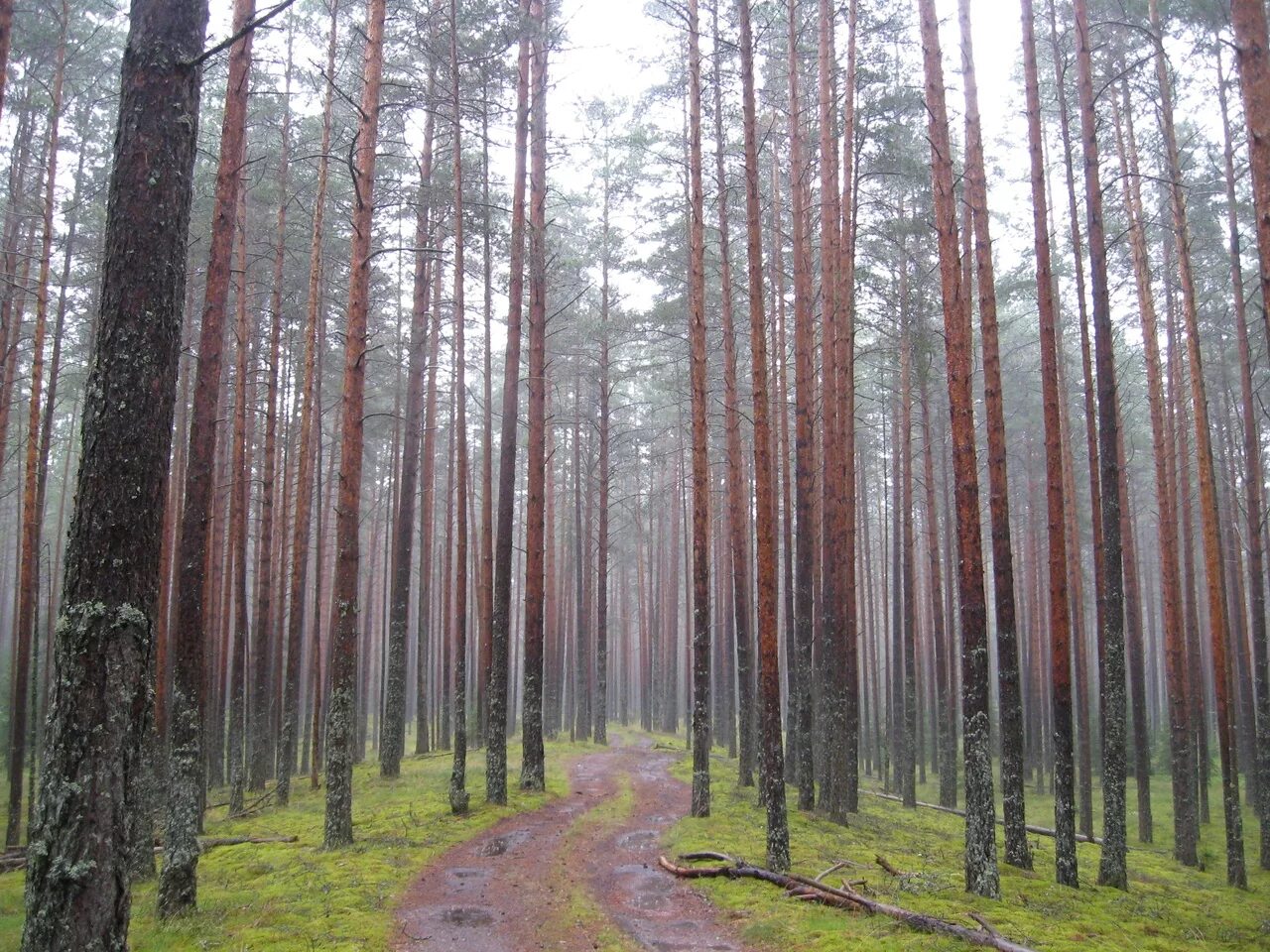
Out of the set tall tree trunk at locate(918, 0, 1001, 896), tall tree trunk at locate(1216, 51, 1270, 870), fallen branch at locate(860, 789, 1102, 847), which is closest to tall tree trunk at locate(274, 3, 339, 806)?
tall tree trunk at locate(918, 0, 1001, 896)

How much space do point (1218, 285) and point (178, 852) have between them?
25.7 metres

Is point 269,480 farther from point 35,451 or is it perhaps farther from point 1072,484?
point 1072,484

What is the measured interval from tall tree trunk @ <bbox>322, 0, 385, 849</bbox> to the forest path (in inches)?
68.6

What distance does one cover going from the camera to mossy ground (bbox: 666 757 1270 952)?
24.7 ft

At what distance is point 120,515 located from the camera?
4152 millimetres

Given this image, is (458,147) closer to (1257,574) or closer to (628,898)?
(628,898)

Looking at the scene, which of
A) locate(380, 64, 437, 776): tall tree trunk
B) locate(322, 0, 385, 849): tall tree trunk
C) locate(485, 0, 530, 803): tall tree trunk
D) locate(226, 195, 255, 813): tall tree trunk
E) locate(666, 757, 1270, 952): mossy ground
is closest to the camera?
locate(666, 757, 1270, 952): mossy ground

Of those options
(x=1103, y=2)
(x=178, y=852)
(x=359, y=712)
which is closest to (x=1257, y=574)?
(x=1103, y=2)

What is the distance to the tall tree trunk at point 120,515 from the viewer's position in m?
3.82

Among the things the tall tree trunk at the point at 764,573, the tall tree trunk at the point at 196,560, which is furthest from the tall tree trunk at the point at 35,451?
the tall tree trunk at the point at 764,573

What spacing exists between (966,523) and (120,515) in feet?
29.6

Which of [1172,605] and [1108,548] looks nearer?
[1108,548]

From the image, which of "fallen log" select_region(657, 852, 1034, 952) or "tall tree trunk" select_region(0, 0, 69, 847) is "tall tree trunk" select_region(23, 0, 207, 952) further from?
"tall tree trunk" select_region(0, 0, 69, 847)

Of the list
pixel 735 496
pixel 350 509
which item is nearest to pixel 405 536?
pixel 350 509
